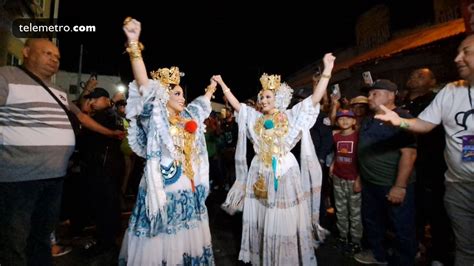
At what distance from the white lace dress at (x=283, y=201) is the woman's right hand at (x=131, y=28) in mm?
1722

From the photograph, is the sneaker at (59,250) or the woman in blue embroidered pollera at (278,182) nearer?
the woman in blue embroidered pollera at (278,182)

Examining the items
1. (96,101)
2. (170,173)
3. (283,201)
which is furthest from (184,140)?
(96,101)

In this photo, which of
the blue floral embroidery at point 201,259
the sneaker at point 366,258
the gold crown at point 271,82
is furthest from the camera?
the sneaker at point 366,258

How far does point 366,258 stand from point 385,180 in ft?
3.85

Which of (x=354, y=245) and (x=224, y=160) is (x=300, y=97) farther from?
(x=224, y=160)

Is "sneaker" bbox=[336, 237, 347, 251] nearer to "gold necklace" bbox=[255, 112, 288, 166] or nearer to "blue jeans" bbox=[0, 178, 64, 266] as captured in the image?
"gold necklace" bbox=[255, 112, 288, 166]

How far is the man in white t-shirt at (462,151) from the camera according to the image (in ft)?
7.52

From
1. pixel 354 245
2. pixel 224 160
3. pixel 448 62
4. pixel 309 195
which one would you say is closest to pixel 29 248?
pixel 309 195

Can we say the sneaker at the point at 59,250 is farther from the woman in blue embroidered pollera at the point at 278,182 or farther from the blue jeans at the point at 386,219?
the blue jeans at the point at 386,219

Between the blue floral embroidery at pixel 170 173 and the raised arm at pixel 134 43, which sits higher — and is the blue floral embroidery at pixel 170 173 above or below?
below

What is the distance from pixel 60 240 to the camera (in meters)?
4.38

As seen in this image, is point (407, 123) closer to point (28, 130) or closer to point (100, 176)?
point (28, 130)

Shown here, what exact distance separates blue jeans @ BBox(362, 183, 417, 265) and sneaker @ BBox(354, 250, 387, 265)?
0.05 m

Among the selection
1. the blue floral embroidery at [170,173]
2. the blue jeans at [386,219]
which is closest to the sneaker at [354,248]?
the blue jeans at [386,219]
